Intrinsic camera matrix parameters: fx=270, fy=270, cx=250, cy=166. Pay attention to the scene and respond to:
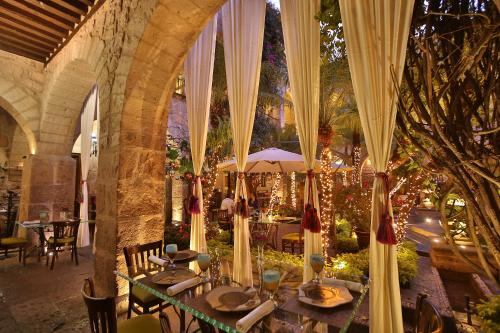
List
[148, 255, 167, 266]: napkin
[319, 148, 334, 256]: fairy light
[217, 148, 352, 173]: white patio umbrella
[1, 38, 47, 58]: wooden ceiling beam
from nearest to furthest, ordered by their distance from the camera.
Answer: [148, 255, 167, 266]: napkin, [319, 148, 334, 256]: fairy light, [1, 38, 47, 58]: wooden ceiling beam, [217, 148, 352, 173]: white patio umbrella

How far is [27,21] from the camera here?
3895 mm

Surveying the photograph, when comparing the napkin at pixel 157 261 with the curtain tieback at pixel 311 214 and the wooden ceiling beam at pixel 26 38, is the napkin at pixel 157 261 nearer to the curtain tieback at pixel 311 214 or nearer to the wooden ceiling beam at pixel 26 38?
the curtain tieback at pixel 311 214

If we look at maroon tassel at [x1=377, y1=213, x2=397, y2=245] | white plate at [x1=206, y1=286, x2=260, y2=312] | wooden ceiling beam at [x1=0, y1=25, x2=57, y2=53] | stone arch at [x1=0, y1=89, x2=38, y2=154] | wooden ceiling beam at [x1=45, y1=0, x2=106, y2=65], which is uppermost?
wooden ceiling beam at [x1=0, y1=25, x2=57, y2=53]

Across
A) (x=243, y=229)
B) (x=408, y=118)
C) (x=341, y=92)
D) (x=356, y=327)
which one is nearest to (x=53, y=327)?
(x=243, y=229)

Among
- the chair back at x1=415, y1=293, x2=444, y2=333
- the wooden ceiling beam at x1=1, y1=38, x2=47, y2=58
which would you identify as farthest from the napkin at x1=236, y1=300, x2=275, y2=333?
the wooden ceiling beam at x1=1, y1=38, x2=47, y2=58

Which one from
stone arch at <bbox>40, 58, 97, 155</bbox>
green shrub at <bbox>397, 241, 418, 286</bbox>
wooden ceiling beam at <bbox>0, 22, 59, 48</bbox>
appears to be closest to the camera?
green shrub at <bbox>397, 241, 418, 286</bbox>

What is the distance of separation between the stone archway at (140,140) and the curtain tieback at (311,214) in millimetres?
1859

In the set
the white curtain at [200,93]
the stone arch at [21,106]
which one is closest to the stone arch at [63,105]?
the stone arch at [21,106]

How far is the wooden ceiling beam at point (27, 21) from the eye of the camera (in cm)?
372

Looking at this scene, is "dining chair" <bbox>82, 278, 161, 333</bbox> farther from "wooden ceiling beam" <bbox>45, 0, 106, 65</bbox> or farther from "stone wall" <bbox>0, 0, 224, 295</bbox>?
"wooden ceiling beam" <bbox>45, 0, 106, 65</bbox>

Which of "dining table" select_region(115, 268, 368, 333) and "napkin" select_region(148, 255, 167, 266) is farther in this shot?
"napkin" select_region(148, 255, 167, 266)

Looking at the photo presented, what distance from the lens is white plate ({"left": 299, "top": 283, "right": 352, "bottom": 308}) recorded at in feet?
5.21

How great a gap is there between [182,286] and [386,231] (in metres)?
1.46

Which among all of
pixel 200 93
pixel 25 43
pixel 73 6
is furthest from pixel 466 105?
pixel 25 43
